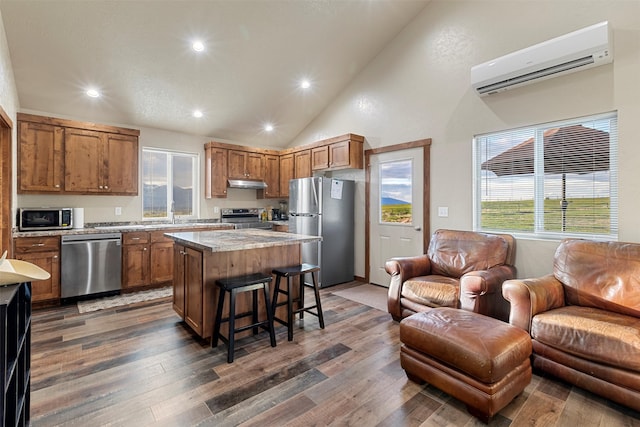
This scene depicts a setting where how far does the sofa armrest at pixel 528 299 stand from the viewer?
2368 mm

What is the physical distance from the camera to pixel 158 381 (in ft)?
7.33

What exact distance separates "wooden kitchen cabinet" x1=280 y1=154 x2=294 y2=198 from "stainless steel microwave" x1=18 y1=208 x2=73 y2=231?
11.0 feet

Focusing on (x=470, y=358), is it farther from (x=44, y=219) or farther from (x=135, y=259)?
(x=44, y=219)

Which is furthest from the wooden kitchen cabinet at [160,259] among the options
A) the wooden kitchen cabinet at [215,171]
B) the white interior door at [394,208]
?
the white interior door at [394,208]

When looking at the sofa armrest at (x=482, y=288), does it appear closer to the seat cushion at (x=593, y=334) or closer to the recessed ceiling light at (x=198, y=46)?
the seat cushion at (x=593, y=334)

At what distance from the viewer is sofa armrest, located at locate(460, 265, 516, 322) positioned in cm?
274

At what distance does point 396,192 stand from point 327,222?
1.13 meters

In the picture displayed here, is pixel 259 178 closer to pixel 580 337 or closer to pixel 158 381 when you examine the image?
pixel 158 381

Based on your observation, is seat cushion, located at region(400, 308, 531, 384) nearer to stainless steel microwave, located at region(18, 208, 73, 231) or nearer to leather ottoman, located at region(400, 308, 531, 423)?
leather ottoman, located at region(400, 308, 531, 423)

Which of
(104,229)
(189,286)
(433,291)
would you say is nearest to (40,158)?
(104,229)

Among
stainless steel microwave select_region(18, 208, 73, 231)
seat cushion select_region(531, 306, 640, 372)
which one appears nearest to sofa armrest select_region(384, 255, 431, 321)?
seat cushion select_region(531, 306, 640, 372)

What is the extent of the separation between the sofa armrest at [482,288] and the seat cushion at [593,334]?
1.52 ft

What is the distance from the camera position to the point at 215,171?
18.1 feet

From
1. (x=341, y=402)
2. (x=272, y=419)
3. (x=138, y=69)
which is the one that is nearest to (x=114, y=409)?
(x=272, y=419)
